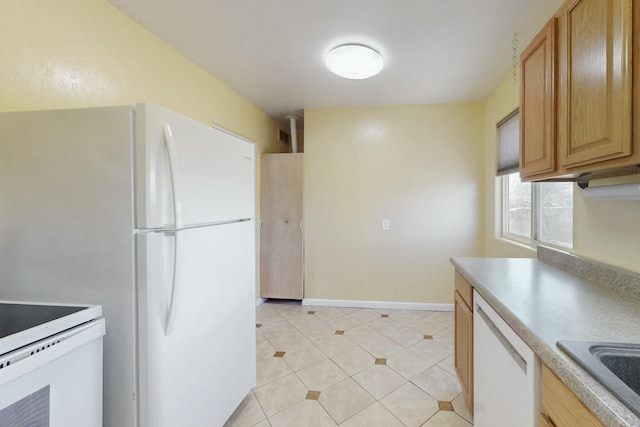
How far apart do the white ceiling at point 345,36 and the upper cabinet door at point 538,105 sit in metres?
0.42

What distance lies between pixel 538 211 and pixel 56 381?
2.85m

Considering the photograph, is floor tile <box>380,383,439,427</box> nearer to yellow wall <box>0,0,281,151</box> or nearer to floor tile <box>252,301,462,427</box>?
floor tile <box>252,301,462,427</box>

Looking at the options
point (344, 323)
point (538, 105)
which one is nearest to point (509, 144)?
point (538, 105)

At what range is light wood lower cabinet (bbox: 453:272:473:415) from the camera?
5.06 ft

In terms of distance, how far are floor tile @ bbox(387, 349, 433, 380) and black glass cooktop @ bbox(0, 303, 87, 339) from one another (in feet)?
6.71

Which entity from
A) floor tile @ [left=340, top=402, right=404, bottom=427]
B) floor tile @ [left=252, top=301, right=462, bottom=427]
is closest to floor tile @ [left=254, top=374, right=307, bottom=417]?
floor tile @ [left=252, top=301, right=462, bottom=427]

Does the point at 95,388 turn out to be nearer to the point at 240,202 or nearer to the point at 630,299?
the point at 240,202

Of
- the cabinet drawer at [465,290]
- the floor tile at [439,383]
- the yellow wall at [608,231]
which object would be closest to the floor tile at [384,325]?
the floor tile at [439,383]

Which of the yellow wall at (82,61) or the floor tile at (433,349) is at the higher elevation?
the yellow wall at (82,61)

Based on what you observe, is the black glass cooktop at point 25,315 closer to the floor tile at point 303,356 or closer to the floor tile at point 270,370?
the floor tile at point 270,370

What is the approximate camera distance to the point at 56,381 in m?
0.86

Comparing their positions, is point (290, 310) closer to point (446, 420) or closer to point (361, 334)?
point (361, 334)

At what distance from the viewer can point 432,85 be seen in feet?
8.99

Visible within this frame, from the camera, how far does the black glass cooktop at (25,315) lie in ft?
2.88
